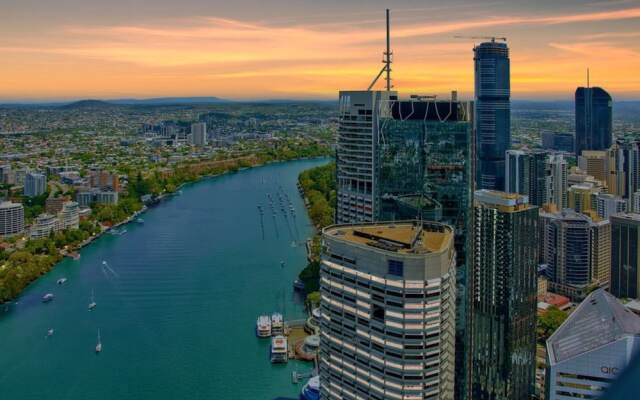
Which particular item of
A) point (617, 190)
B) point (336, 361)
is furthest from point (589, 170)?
point (336, 361)

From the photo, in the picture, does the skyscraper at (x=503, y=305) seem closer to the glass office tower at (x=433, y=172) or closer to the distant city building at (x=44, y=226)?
the glass office tower at (x=433, y=172)

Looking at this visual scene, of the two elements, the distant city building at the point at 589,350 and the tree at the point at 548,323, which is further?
the tree at the point at 548,323

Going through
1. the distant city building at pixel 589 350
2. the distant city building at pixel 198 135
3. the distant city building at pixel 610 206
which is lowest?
the distant city building at pixel 589 350

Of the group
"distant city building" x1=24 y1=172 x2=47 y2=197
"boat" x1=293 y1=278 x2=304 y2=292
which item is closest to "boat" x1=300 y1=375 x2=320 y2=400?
"boat" x1=293 y1=278 x2=304 y2=292

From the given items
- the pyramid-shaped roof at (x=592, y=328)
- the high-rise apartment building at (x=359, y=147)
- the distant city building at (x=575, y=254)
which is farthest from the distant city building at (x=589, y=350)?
the distant city building at (x=575, y=254)

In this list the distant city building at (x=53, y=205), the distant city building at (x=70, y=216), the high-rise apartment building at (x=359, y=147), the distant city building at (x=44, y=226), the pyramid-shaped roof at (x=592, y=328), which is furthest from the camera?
the distant city building at (x=53, y=205)

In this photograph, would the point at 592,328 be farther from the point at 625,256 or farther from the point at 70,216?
the point at 70,216

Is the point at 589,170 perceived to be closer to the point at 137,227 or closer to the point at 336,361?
the point at 137,227

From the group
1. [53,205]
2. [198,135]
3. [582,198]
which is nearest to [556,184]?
[582,198]

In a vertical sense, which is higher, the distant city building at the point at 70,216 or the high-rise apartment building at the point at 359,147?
the high-rise apartment building at the point at 359,147
